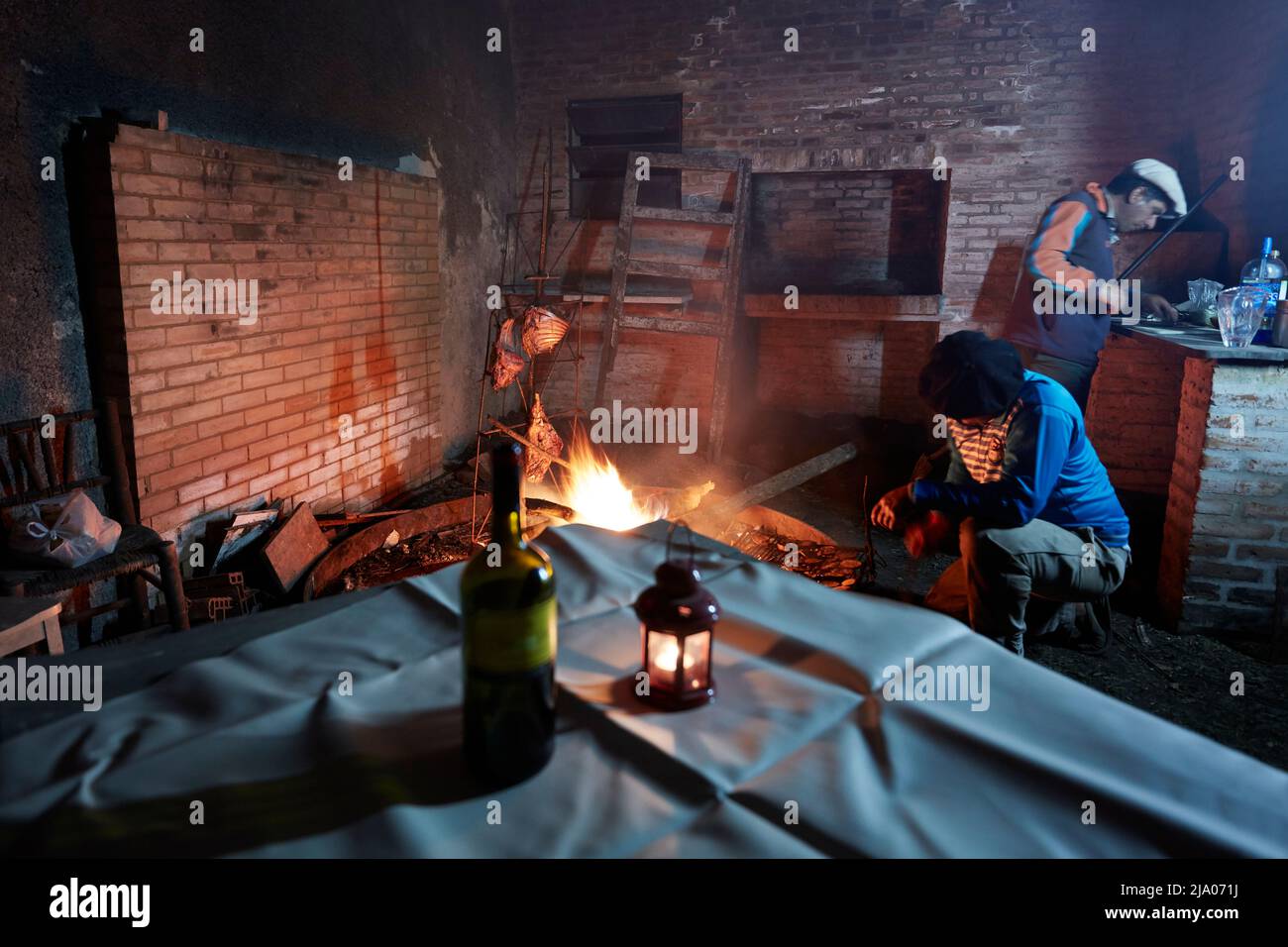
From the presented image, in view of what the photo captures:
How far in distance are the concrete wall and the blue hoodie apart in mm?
3276

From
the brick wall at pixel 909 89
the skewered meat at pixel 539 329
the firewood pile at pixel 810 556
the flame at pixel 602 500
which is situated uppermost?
the brick wall at pixel 909 89

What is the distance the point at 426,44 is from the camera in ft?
Result: 17.5

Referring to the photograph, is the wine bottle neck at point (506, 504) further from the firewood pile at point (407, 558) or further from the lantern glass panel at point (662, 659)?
the firewood pile at point (407, 558)

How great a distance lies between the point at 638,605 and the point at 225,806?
0.58m

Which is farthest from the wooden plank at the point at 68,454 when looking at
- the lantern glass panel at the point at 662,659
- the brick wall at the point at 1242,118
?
the brick wall at the point at 1242,118

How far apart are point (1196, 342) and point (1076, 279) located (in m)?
0.86

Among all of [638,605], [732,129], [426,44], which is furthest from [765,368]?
[638,605]

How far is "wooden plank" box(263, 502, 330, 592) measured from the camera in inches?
148

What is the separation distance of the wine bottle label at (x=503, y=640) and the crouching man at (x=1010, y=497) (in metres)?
2.06

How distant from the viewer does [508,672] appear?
992mm

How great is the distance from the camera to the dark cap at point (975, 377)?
8.51ft

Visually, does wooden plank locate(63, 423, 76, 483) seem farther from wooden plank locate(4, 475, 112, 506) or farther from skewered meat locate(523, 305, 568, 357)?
skewered meat locate(523, 305, 568, 357)

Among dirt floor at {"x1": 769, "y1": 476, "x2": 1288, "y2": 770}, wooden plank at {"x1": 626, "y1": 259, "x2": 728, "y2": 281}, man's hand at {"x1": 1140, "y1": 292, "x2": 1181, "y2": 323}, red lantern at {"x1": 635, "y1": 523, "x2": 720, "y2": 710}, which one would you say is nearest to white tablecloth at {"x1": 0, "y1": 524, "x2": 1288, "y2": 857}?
red lantern at {"x1": 635, "y1": 523, "x2": 720, "y2": 710}
